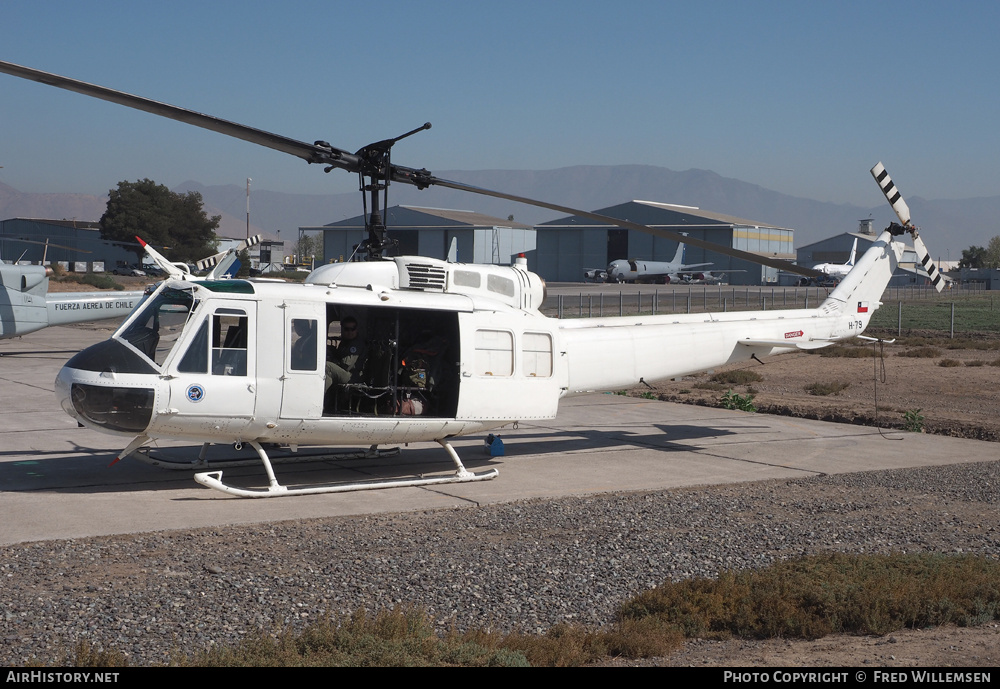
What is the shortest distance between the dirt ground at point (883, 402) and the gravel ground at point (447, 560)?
24cm

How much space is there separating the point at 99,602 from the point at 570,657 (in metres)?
3.25

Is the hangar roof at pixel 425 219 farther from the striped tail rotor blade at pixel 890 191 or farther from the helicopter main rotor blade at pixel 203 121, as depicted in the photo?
the helicopter main rotor blade at pixel 203 121

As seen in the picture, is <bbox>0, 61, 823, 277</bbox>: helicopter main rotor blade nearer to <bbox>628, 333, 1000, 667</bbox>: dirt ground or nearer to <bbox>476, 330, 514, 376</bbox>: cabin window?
<bbox>476, 330, 514, 376</bbox>: cabin window

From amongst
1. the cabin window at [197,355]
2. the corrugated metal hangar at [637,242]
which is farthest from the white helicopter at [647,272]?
the cabin window at [197,355]

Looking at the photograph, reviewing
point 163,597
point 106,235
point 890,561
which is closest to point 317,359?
point 163,597

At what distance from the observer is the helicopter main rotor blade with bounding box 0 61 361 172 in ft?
25.4

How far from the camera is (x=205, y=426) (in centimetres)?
997

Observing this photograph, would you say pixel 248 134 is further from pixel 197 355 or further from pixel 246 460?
pixel 246 460

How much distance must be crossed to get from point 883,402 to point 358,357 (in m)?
13.4

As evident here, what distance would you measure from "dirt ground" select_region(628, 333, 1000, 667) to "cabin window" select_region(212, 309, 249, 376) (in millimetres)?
5926

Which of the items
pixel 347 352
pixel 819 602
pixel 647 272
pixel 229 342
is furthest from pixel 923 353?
pixel 647 272

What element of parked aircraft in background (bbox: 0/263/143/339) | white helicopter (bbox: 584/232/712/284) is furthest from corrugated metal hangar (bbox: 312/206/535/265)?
parked aircraft in background (bbox: 0/263/143/339)

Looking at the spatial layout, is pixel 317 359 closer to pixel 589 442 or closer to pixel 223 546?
pixel 223 546

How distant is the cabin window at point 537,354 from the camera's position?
1178 centimetres
